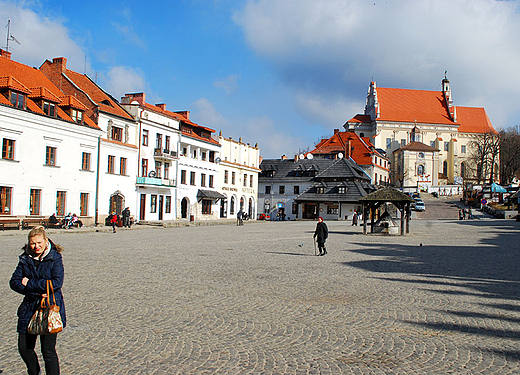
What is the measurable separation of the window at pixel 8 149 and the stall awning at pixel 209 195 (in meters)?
25.8

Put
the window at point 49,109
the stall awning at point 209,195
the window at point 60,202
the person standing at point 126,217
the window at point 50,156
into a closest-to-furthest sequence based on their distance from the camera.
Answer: the window at point 49,109
the window at point 50,156
the window at point 60,202
the person standing at point 126,217
the stall awning at point 209,195

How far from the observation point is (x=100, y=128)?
41.8 meters

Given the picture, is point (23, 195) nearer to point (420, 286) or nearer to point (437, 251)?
point (437, 251)

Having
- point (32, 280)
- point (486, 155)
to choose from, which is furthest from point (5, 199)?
point (486, 155)

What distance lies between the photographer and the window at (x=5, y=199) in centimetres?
3278

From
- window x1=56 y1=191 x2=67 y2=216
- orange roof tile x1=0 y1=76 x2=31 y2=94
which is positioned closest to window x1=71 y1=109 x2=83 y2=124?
orange roof tile x1=0 y1=76 x2=31 y2=94

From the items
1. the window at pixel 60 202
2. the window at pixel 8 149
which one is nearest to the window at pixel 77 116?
the window at pixel 60 202

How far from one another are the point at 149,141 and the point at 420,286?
4007cm

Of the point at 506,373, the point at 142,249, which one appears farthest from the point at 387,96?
the point at 506,373

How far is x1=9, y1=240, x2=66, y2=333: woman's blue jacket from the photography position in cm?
494

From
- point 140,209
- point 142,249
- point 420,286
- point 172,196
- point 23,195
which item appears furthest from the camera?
point 172,196

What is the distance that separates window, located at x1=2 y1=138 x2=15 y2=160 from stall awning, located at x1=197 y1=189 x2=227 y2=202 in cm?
2582

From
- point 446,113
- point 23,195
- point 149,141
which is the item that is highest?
point 446,113

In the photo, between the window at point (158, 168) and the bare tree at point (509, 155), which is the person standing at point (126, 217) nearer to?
the window at point (158, 168)
